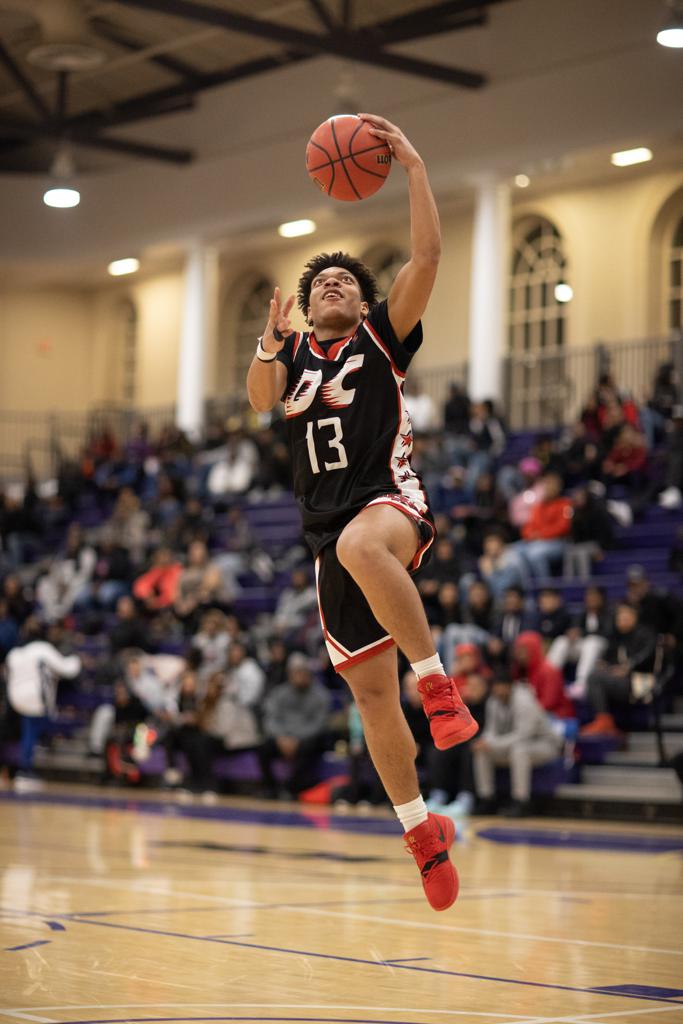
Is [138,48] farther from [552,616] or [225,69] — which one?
[552,616]

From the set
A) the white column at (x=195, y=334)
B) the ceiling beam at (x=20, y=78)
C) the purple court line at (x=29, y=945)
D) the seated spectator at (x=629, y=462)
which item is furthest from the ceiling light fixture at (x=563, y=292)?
the purple court line at (x=29, y=945)

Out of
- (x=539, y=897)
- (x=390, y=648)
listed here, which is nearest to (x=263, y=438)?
(x=539, y=897)

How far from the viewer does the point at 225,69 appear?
2195 centimetres

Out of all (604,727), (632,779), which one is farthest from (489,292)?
(632,779)

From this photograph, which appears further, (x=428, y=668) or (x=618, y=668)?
(x=618, y=668)

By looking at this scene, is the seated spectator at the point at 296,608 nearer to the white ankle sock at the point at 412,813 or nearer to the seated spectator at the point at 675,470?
the seated spectator at the point at 675,470

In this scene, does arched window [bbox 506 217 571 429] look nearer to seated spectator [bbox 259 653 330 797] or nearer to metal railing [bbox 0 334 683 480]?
metal railing [bbox 0 334 683 480]

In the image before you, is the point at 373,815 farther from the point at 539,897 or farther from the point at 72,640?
the point at 72,640

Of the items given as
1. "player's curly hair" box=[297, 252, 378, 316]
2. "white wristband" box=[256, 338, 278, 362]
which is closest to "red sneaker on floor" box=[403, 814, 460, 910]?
"white wristband" box=[256, 338, 278, 362]

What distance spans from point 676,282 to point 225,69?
7.29 meters

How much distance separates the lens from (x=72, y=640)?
18375 millimetres

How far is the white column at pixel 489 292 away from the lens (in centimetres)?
2022

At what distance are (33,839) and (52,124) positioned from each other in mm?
14463

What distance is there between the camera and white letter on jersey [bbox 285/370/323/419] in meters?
4.89
